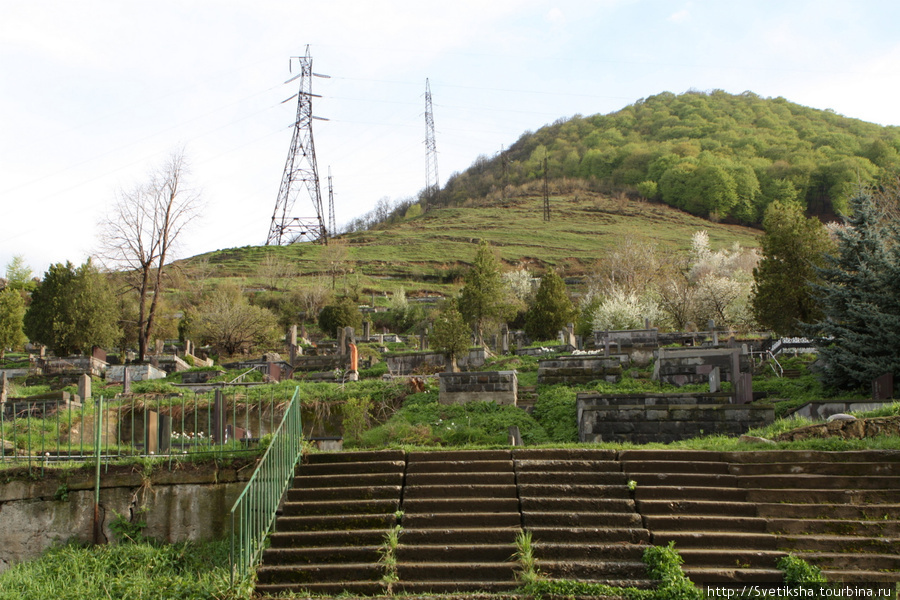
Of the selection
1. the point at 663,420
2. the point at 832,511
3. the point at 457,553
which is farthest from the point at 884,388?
the point at 457,553

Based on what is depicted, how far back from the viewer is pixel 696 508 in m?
8.77

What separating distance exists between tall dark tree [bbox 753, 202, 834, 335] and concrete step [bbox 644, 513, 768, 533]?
737 inches

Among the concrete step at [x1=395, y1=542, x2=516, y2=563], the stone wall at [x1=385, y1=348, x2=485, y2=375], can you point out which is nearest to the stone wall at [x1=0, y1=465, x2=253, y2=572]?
the concrete step at [x1=395, y1=542, x2=516, y2=563]

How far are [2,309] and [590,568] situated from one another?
41.0 metres

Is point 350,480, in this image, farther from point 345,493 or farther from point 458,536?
point 458,536

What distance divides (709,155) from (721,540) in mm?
107314

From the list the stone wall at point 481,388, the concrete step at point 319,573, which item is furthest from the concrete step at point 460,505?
the stone wall at point 481,388

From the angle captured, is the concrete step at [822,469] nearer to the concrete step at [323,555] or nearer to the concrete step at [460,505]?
the concrete step at [460,505]

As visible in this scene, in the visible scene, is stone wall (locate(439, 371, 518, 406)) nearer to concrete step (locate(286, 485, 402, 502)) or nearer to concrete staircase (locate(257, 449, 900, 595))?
concrete staircase (locate(257, 449, 900, 595))

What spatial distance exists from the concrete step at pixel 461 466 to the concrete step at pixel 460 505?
0.69m

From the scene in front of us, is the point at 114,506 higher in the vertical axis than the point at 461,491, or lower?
lower

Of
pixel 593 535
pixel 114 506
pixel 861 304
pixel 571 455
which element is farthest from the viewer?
pixel 861 304

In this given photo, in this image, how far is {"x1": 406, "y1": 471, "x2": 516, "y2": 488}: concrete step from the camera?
9.38 meters

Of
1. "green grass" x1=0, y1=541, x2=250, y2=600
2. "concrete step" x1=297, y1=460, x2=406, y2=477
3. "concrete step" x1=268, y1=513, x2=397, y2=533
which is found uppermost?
"concrete step" x1=297, y1=460, x2=406, y2=477
